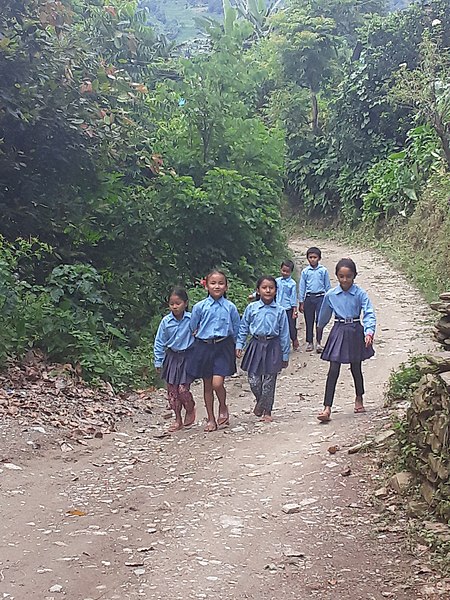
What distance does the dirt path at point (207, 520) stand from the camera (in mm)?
3996

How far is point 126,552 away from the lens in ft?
14.5

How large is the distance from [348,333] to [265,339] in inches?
32.5

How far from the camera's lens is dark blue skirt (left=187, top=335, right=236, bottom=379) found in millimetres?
7441

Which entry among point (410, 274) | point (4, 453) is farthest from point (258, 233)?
point (4, 453)

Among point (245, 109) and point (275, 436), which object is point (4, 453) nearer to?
point (275, 436)

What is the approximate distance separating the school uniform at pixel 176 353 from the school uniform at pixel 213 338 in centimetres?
9

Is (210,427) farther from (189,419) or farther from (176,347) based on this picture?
(176,347)

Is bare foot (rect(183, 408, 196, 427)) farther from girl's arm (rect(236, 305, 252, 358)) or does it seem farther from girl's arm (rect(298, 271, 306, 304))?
girl's arm (rect(298, 271, 306, 304))

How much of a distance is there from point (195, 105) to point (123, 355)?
21.6 ft

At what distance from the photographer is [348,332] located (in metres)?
7.51

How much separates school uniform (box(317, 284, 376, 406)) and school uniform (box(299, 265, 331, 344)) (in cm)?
380

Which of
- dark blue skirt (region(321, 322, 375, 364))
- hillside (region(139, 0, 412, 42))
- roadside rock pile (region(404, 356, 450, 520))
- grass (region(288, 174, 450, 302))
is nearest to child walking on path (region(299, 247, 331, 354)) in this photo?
grass (region(288, 174, 450, 302))

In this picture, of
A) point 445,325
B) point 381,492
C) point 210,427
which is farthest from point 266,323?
point 381,492

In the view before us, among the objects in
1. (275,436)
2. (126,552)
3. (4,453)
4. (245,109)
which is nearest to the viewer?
(126,552)
